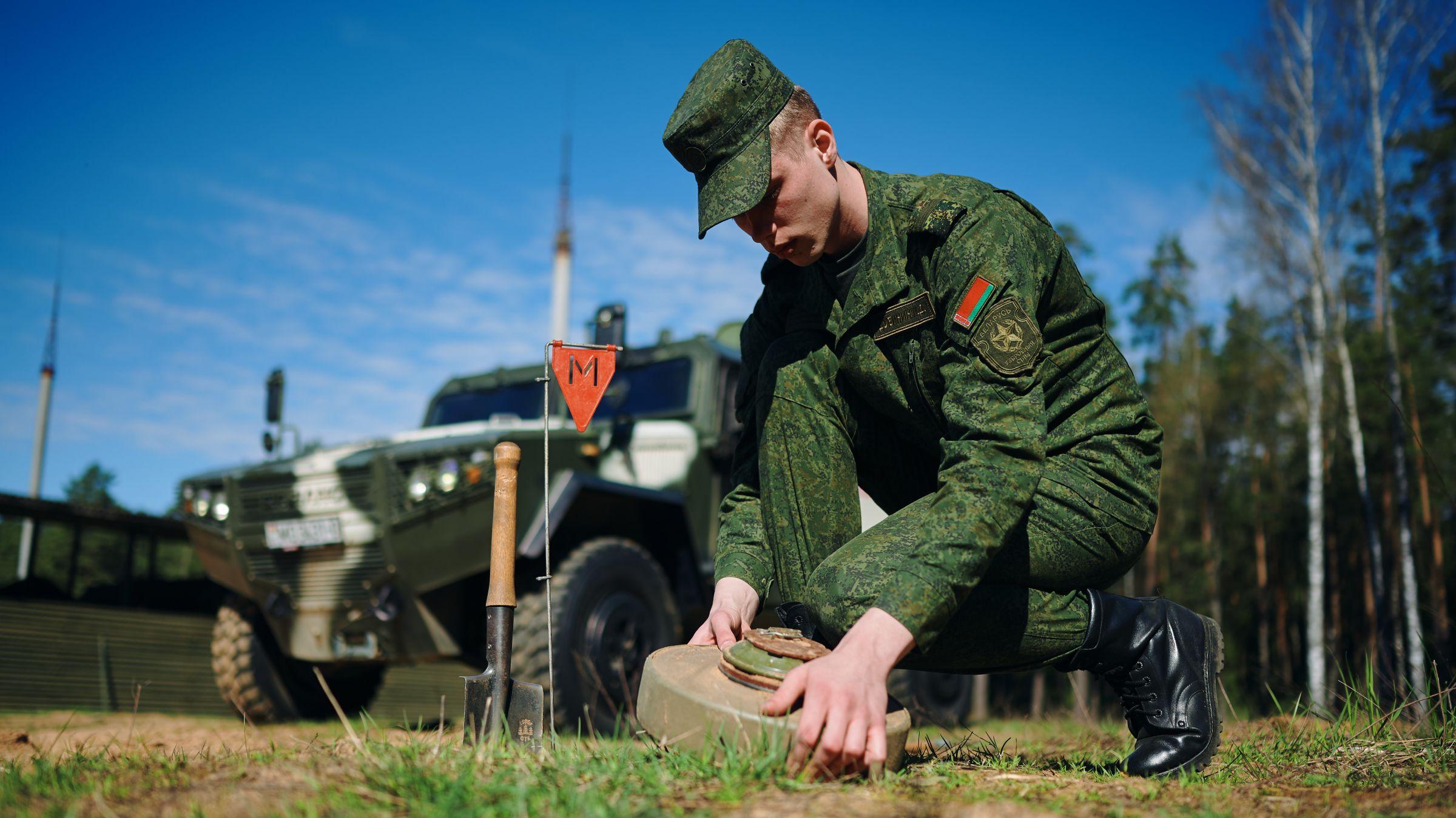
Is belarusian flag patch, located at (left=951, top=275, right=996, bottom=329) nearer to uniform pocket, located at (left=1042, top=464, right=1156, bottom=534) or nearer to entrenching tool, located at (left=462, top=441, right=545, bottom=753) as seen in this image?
uniform pocket, located at (left=1042, top=464, right=1156, bottom=534)

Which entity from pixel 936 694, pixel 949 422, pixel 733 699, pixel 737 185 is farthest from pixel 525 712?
pixel 936 694

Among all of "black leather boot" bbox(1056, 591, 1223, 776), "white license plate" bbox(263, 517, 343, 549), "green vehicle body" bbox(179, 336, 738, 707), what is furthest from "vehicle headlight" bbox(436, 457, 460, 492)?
"black leather boot" bbox(1056, 591, 1223, 776)

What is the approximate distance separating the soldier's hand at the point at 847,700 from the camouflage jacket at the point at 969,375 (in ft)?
0.17

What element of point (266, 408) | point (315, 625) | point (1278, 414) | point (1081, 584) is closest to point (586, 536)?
point (315, 625)

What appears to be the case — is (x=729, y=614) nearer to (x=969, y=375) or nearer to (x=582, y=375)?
(x=969, y=375)

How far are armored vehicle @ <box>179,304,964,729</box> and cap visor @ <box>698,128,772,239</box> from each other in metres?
2.04

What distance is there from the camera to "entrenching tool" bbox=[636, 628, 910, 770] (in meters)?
1.53

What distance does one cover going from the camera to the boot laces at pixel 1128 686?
196 centimetres

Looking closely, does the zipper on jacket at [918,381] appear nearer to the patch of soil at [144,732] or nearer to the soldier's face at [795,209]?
the soldier's face at [795,209]

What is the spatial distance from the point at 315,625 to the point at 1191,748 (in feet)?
11.6

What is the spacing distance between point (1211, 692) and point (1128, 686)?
15cm

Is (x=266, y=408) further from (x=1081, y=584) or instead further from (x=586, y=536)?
(x=1081, y=584)

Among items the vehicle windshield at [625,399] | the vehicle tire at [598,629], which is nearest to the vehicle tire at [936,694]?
the vehicle tire at [598,629]

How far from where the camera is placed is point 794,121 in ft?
6.34
